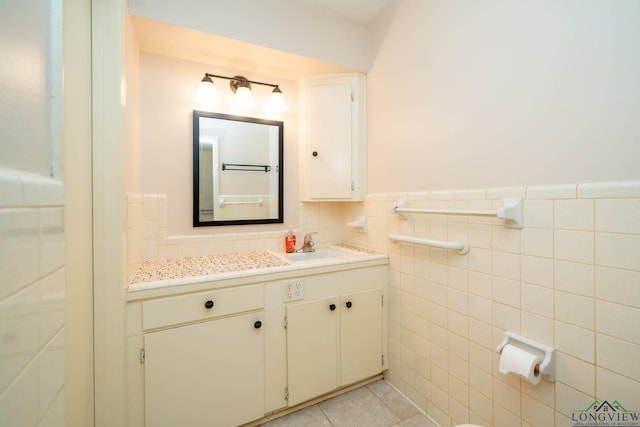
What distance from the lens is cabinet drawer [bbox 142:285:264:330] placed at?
1203mm

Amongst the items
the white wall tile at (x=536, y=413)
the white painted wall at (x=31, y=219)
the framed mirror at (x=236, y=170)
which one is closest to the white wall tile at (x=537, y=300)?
the white wall tile at (x=536, y=413)

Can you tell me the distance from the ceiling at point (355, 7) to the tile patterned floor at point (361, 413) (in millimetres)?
2518

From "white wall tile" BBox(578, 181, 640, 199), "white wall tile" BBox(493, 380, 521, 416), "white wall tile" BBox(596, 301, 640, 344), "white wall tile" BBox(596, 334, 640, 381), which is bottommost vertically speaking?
"white wall tile" BBox(493, 380, 521, 416)

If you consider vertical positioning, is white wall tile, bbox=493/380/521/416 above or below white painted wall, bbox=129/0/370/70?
below

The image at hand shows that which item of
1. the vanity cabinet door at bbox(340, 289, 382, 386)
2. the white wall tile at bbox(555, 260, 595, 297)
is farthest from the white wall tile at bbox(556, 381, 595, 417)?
the vanity cabinet door at bbox(340, 289, 382, 386)

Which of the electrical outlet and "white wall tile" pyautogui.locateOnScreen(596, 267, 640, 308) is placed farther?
the electrical outlet

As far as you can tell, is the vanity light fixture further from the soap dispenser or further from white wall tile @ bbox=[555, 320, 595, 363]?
white wall tile @ bbox=[555, 320, 595, 363]

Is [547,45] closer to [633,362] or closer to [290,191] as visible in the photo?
[633,362]

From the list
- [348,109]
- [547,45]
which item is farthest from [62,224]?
[348,109]

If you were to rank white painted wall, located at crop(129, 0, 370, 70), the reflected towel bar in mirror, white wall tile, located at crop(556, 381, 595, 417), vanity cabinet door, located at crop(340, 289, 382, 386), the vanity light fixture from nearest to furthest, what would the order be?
white wall tile, located at crop(556, 381, 595, 417) → white painted wall, located at crop(129, 0, 370, 70) → vanity cabinet door, located at crop(340, 289, 382, 386) → the vanity light fixture → the reflected towel bar in mirror

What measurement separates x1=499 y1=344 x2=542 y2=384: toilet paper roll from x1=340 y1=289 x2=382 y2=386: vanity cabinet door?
2.49ft

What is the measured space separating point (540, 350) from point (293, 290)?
110cm

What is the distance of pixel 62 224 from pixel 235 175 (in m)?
1.45

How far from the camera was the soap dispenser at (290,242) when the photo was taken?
6.72 feet
